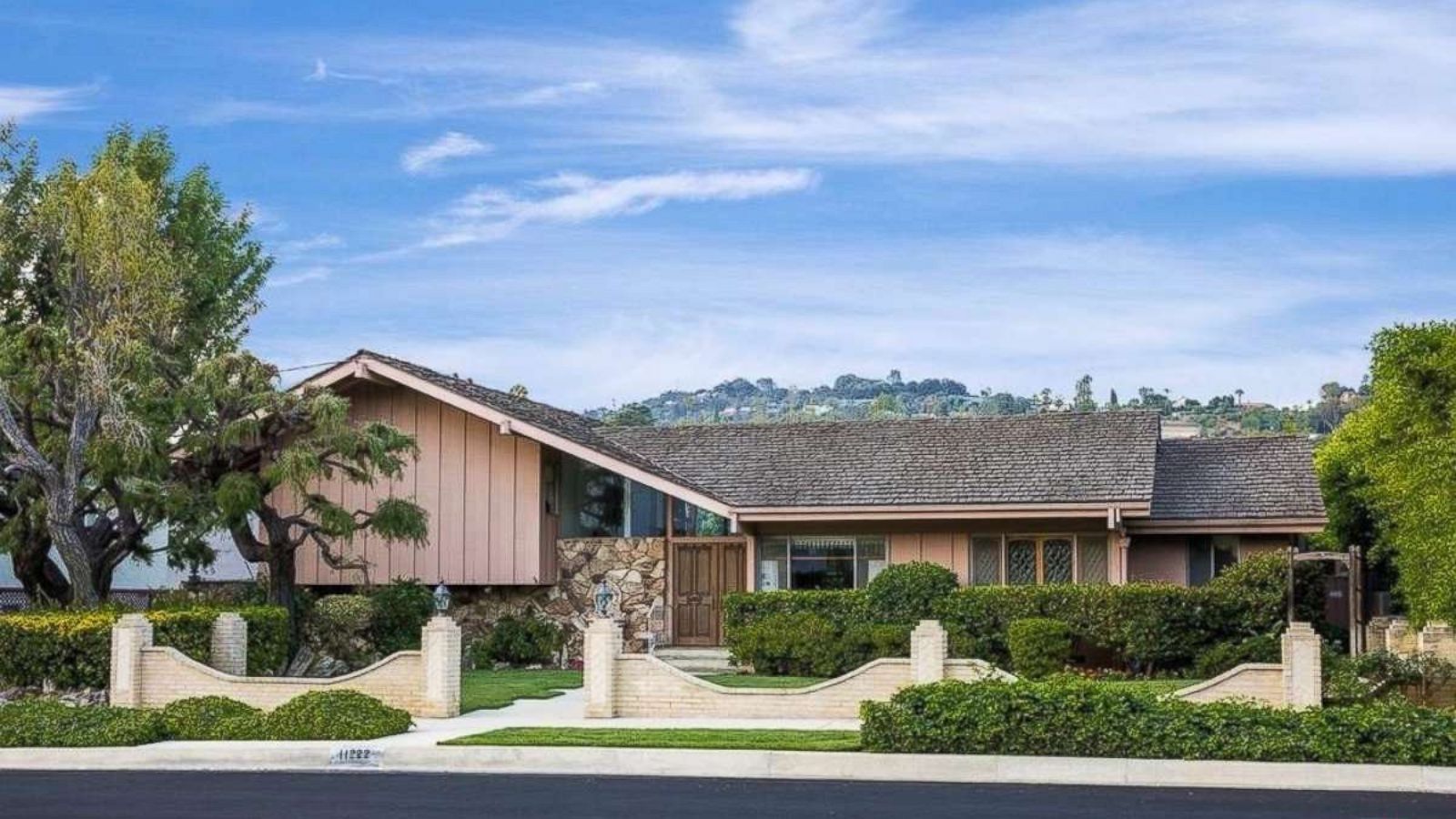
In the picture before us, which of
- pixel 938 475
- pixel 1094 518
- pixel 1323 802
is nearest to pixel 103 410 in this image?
pixel 938 475

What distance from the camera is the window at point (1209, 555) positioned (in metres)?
32.7

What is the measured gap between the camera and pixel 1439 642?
29.0 meters

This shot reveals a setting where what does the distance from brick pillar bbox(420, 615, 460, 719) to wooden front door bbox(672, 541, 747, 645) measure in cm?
989

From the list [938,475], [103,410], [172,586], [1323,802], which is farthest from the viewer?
[172,586]

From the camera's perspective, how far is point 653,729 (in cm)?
→ 2223

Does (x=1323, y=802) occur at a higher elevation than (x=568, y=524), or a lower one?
lower

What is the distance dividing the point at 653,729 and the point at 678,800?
5008 millimetres

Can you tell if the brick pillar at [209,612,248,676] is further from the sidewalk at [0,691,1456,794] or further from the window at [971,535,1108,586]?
the window at [971,535,1108,586]

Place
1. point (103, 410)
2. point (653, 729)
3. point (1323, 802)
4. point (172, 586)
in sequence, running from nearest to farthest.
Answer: point (1323, 802) < point (653, 729) < point (103, 410) < point (172, 586)

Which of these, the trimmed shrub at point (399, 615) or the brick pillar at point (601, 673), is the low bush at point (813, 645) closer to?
the trimmed shrub at point (399, 615)

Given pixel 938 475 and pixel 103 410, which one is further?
pixel 938 475

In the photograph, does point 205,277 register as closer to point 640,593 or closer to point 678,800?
point 640,593

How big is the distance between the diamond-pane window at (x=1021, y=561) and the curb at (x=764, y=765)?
13.0m

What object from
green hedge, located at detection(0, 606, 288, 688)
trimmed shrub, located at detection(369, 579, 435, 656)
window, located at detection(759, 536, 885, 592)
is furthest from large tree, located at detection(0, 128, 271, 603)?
window, located at detection(759, 536, 885, 592)
